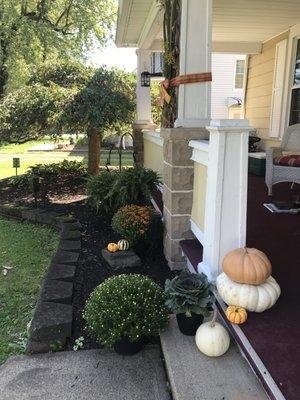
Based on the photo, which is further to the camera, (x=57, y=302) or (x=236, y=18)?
(x=236, y=18)

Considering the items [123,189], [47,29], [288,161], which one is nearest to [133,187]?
[123,189]

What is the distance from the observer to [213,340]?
192 centimetres

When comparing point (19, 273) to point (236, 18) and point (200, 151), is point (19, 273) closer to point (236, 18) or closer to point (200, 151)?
point (200, 151)

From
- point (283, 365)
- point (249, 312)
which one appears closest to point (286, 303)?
point (249, 312)

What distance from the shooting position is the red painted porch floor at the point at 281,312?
1.55 metres

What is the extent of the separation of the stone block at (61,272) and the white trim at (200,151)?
141cm

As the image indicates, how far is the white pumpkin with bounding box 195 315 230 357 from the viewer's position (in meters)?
1.92

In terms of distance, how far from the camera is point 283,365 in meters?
1.57

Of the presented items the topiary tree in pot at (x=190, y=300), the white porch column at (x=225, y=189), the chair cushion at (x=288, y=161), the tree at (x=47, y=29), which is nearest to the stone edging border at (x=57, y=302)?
the topiary tree in pot at (x=190, y=300)

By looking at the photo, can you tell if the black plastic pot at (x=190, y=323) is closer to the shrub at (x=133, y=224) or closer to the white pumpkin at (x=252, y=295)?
the white pumpkin at (x=252, y=295)

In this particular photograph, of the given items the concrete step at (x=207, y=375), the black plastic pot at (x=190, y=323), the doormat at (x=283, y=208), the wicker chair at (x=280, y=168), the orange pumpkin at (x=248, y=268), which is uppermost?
the wicker chair at (x=280, y=168)

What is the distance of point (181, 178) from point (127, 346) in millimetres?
1378

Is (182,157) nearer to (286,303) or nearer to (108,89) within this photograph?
(286,303)

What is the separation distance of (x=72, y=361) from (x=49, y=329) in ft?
0.85
